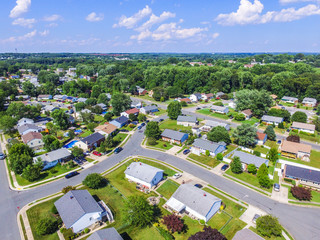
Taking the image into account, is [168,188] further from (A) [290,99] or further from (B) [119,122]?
(A) [290,99]

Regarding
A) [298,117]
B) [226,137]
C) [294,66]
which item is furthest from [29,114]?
[294,66]

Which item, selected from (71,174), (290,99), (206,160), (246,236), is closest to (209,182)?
(206,160)

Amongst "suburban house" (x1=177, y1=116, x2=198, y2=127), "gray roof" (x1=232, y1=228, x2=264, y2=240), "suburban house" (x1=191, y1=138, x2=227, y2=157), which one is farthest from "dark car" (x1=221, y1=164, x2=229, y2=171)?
"suburban house" (x1=177, y1=116, x2=198, y2=127)

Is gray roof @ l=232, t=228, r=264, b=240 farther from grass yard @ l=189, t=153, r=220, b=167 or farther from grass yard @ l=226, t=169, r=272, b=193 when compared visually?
grass yard @ l=189, t=153, r=220, b=167

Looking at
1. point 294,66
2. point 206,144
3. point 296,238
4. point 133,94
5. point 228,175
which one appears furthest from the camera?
point 294,66

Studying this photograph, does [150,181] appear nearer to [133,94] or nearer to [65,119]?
[65,119]

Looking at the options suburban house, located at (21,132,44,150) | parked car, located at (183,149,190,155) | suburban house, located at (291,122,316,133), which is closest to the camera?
parked car, located at (183,149,190,155)

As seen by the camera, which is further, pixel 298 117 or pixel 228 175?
pixel 298 117
